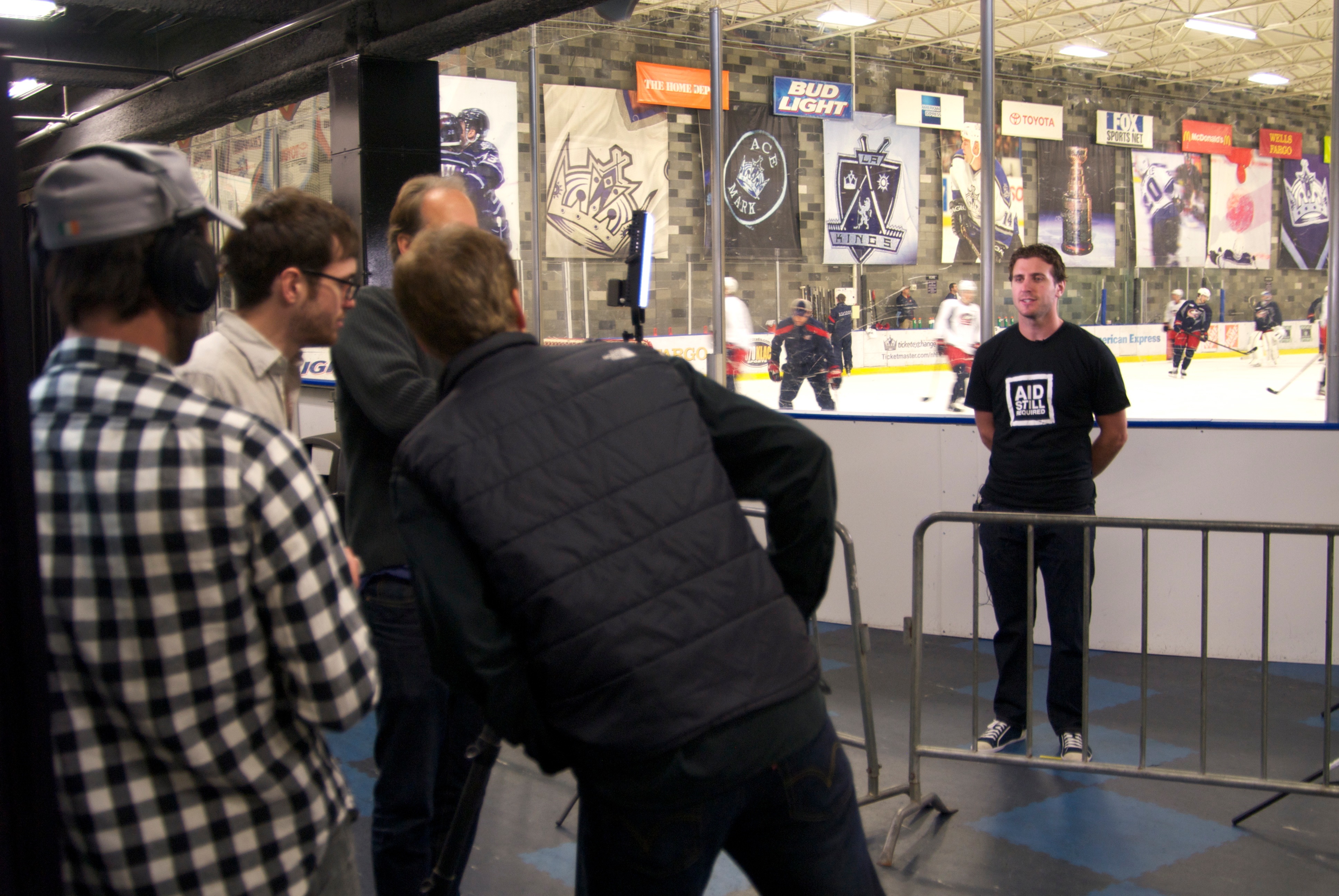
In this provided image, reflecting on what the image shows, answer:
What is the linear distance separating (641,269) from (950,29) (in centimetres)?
316

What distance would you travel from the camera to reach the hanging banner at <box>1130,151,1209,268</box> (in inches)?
239

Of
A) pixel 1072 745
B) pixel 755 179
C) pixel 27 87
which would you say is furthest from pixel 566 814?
pixel 27 87

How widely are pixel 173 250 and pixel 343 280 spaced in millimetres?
635

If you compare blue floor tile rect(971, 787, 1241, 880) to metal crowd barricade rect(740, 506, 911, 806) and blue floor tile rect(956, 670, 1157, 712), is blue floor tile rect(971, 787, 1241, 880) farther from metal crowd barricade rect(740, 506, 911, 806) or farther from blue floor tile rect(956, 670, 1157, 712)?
blue floor tile rect(956, 670, 1157, 712)

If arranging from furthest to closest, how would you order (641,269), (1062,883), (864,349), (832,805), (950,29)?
(864,349) → (950,29) → (641,269) → (1062,883) → (832,805)

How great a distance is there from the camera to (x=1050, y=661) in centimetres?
363

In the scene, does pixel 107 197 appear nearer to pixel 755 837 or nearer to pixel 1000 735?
pixel 755 837

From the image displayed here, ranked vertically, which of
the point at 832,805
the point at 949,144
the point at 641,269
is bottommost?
the point at 832,805

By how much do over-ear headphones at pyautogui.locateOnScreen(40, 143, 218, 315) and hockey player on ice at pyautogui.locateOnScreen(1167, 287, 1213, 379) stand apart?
5.60 m

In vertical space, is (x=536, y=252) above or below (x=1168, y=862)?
above

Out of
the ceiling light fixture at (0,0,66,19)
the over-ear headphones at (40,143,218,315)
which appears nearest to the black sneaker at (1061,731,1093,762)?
the over-ear headphones at (40,143,218,315)

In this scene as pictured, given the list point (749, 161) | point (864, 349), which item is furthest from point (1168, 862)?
point (749, 161)

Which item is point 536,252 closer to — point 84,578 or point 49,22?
point 49,22

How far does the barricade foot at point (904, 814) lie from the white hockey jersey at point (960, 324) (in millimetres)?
3681
